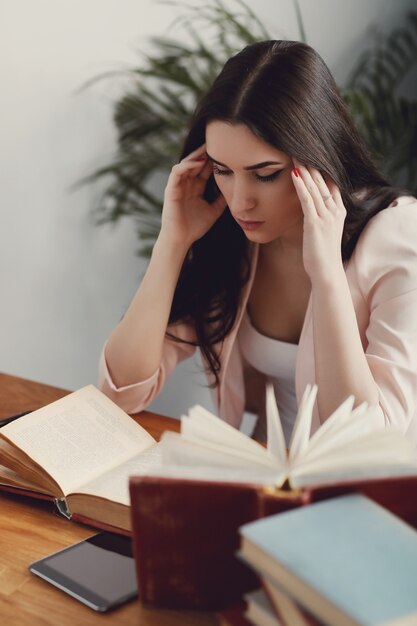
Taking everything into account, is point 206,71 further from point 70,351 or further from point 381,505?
point 381,505

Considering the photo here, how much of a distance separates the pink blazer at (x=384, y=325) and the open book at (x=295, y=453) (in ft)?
1.54

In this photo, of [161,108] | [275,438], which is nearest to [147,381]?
[275,438]

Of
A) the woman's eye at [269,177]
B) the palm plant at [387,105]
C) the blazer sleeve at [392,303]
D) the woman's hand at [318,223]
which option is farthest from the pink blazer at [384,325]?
the palm plant at [387,105]

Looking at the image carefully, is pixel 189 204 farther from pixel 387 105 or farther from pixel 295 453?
pixel 387 105

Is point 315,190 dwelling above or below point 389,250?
above

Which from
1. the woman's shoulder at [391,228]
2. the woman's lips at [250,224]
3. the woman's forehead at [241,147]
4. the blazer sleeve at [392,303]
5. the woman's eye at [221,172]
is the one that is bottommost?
the blazer sleeve at [392,303]

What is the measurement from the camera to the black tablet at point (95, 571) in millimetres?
864

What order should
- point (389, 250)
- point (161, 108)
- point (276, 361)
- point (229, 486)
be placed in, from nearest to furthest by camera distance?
point (229, 486) < point (389, 250) < point (276, 361) < point (161, 108)

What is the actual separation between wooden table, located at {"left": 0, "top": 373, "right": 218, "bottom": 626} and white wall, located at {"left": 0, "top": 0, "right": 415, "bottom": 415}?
114 centimetres

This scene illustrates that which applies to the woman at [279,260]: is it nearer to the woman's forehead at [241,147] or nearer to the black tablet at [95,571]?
the woman's forehead at [241,147]

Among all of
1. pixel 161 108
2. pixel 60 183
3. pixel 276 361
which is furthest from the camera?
pixel 161 108

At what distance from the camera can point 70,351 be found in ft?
7.79

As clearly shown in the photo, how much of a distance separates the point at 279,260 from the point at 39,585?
0.95 m

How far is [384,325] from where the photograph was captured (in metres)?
1.36
